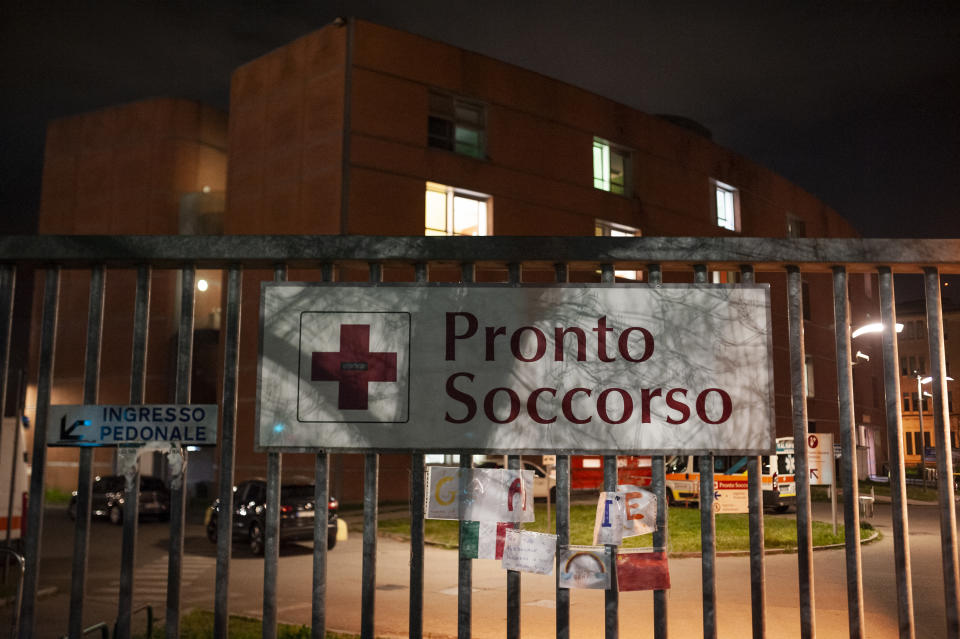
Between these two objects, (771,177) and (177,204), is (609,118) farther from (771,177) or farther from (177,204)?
(177,204)

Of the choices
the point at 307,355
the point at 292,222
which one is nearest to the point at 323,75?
the point at 292,222

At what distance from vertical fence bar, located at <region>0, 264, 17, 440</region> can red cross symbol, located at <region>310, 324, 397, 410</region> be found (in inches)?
70.0

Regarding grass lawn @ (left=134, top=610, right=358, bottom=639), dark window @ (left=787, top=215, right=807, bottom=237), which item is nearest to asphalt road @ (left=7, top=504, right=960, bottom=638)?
Answer: grass lawn @ (left=134, top=610, right=358, bottom=639)

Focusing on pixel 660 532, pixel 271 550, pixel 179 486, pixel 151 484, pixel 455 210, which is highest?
pixel 455 210

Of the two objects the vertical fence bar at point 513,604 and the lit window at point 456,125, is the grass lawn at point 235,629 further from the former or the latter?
the lit window at point 456,125

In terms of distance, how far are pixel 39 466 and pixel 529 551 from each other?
112 inches

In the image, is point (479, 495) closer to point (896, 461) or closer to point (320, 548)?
point (320, 548)

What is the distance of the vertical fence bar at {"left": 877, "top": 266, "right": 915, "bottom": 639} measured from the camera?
4520 mm

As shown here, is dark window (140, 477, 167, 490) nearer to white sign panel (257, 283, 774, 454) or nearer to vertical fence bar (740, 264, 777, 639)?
white sign panel (257, 283, 774, 454)

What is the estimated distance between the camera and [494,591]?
14141 mm

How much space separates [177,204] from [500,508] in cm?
4170

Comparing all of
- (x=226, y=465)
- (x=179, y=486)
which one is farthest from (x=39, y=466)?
(x=226, y=465)

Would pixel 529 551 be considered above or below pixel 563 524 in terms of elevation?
below

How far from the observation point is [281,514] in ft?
62.5
